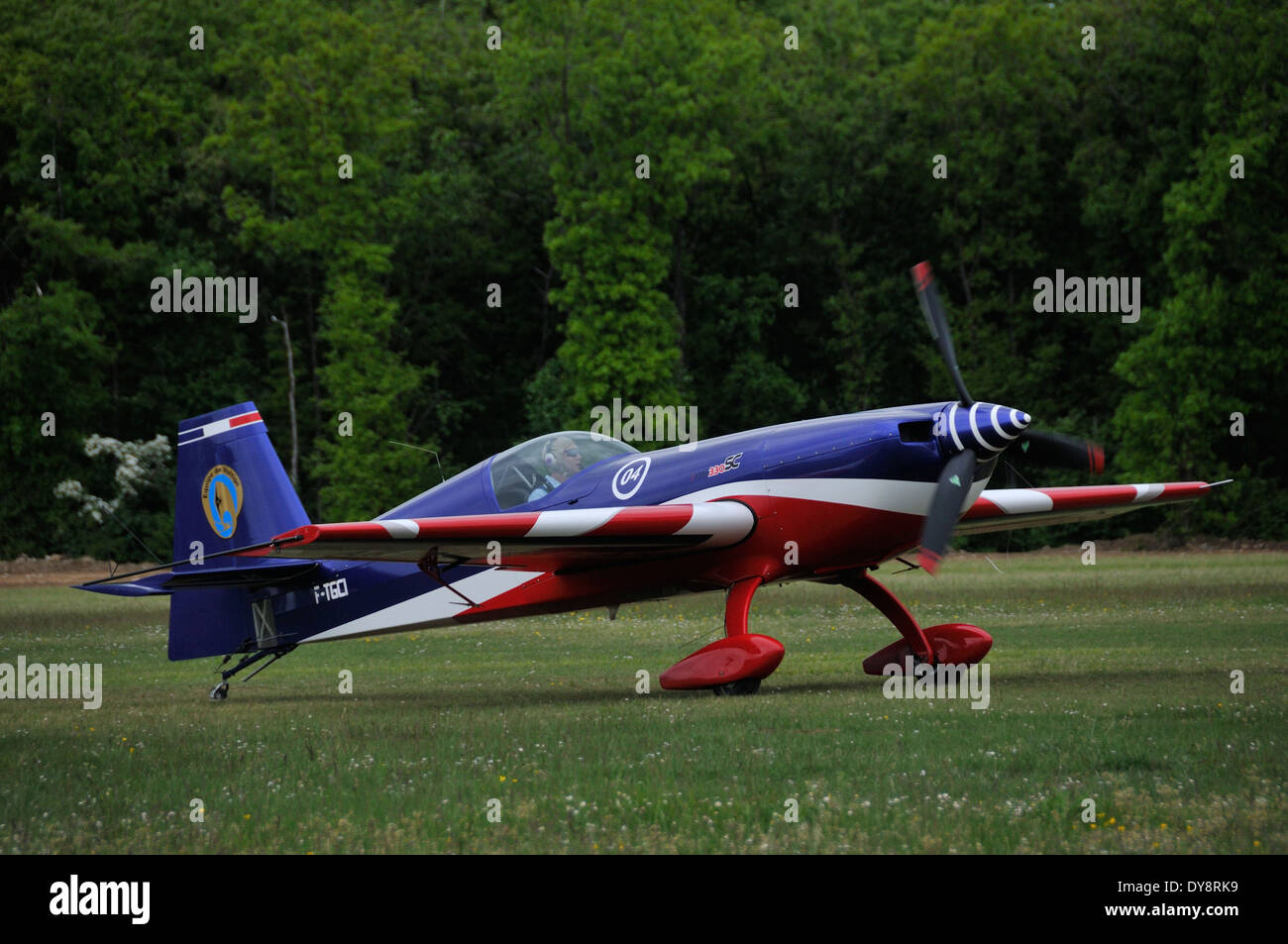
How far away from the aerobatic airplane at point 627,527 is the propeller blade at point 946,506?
0.8 inches

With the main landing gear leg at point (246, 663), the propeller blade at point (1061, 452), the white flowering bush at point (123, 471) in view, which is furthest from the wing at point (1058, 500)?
the white flowering bush at point (123, 471)

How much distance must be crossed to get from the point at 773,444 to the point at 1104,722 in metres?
4.52

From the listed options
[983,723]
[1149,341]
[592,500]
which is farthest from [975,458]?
[1149,341]

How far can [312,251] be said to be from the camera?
5225 centimetres

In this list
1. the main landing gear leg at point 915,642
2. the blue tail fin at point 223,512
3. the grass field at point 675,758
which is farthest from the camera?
the blue tail fin at point 223,512

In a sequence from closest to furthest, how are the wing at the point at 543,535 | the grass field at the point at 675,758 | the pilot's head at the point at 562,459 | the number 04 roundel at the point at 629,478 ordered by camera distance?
the grass field at the point at 675,758, the wing at the point at 543,535, the number 04 roundel at the point at 629,478, the pilot's head at the point at 562,459

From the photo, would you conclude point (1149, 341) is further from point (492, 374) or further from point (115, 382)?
point (115, 382)

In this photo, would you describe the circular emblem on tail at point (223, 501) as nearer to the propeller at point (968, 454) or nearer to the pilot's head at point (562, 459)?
the pilot's head at point (562, 459)

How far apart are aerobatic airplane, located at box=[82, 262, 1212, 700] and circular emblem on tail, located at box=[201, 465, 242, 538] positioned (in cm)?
2

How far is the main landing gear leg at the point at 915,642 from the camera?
15031 millimetres

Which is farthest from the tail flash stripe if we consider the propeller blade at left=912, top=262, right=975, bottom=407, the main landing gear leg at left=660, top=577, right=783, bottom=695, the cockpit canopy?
the propeller blade at left=912, top=262, right=975, bottom=407

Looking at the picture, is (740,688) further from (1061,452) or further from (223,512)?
(223,512)

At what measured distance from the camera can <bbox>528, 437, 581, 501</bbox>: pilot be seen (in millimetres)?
15281

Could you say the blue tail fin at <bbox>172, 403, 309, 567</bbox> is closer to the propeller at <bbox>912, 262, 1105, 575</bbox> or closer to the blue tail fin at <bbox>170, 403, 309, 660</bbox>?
the blue tail fin at <bbox>170, 403, 309, 660</bbox>
